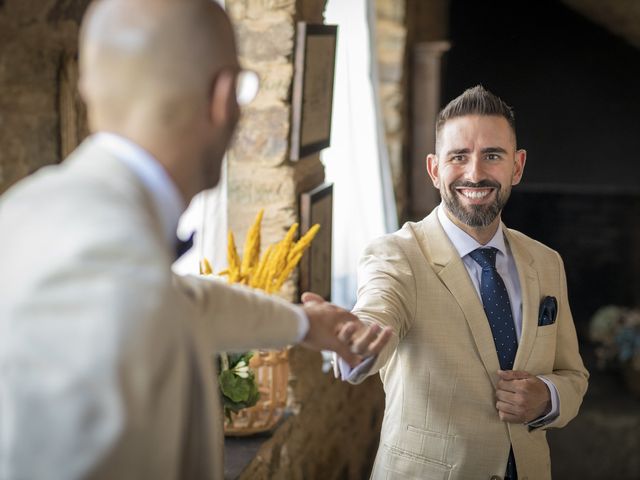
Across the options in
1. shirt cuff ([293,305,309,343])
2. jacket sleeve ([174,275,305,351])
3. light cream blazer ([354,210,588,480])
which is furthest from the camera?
light cream blazer ([354,210,588,480])

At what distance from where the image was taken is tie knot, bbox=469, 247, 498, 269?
75.9 inches

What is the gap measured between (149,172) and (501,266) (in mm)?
1181

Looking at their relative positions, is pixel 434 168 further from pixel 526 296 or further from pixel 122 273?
pixel 122 273

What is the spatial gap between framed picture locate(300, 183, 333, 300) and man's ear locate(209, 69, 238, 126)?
1.93 metres

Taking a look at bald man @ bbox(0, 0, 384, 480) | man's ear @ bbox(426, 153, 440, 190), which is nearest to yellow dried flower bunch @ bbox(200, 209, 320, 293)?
man's ear @ bbox(426, 153, 440, 190)

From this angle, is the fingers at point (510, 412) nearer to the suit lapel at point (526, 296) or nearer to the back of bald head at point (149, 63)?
the suit lapel at point (526, 296)

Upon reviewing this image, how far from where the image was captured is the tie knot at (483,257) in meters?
1.93

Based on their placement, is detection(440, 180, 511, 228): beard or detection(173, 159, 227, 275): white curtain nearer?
detection(440, 180, 511, 228): beard

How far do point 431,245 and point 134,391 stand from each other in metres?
1.16

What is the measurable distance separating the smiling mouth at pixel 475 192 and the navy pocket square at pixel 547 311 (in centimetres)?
27

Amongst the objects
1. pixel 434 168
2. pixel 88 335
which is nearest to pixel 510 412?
pixel 434 168

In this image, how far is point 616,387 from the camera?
5887mm

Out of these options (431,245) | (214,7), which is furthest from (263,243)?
(214,7)

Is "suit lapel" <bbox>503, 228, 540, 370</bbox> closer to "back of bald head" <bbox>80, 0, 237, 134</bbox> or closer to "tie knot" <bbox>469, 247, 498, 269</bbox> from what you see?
"tie knot" <bbox>469, 247, 498, 269</bbox>
